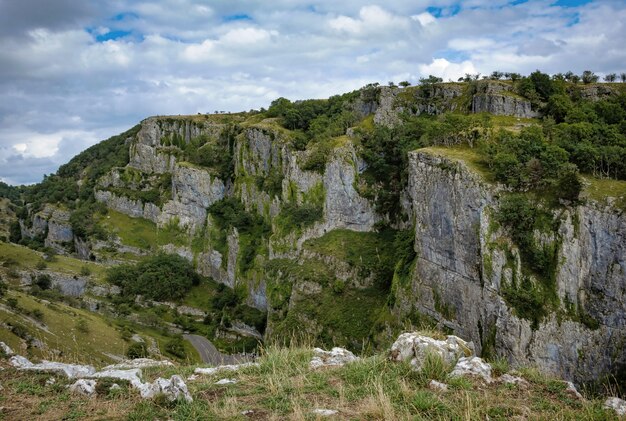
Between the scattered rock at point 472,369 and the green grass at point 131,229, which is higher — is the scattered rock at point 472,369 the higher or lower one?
the higher one

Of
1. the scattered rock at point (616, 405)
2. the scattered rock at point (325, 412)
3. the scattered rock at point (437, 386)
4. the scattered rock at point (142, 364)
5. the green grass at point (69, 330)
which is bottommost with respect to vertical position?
the green grass at point (69, 330)

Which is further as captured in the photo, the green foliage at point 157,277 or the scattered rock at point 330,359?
the green foliage at point 157,277

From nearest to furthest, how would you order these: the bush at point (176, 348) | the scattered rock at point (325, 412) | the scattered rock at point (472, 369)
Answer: the scattered rock at point (325, 412) → the scattered rock at point (472, 369) → the bush at point (176, 348)

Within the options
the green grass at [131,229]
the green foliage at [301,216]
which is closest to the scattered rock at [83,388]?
the green foliage at [301,216]

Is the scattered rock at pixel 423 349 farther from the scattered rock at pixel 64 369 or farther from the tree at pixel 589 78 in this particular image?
the tree at pixel 589 78

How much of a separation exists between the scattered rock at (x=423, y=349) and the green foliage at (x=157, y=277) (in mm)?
79278

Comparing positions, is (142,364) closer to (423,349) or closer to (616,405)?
(423,349)

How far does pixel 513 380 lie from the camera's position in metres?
9.86

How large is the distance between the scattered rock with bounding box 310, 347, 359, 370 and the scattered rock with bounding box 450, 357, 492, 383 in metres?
2.73

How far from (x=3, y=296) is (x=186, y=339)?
26383 mm

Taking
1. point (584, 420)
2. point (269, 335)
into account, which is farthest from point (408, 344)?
point (269, 335)

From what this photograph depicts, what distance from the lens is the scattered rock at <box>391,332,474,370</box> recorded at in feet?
34.4

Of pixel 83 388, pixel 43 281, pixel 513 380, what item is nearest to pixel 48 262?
pixel 43 281

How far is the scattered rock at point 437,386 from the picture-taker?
9352 millimetres
